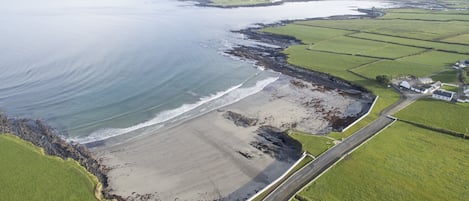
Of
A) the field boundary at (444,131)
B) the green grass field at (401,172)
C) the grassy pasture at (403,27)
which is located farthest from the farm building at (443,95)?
the grassy pasture at (403,27)

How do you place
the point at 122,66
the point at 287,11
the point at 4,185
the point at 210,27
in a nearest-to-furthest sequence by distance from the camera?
the point at 4,185
the point at 122,66
the point at 210,27
the point at 287,11

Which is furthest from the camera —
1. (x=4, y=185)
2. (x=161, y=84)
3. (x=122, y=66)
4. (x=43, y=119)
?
(x=122, y=66)

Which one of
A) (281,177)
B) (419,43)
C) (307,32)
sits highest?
(419,43)

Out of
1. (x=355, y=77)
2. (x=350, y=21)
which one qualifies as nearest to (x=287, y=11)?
(x=350, y=21)

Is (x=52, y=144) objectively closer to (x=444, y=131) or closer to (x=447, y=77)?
(x=444, y=131)

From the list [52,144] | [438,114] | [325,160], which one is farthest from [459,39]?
[52,144]

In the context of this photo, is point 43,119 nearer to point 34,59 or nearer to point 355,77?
point 34,59

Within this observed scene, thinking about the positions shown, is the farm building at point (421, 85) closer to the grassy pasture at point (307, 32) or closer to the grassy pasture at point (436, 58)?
the grassy pasture at point (436, 58)
